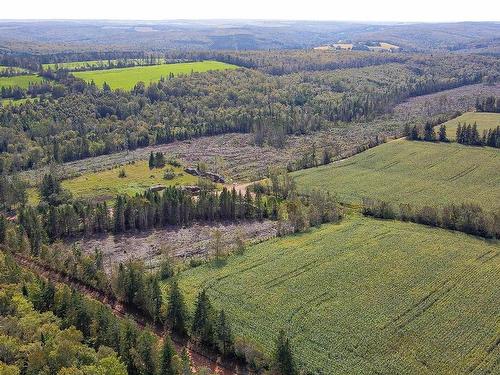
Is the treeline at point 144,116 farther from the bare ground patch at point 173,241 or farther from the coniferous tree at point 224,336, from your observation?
the coniferous tree at point 224,336

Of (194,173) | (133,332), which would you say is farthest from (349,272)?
(194,173)

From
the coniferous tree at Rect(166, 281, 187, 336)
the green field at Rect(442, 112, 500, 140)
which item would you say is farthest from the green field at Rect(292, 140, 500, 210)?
the coniferous tree at Rect(166, 281, 187, 336)

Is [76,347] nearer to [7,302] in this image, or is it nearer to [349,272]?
[7,302]

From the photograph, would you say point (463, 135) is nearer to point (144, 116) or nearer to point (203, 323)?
point (144, 116)

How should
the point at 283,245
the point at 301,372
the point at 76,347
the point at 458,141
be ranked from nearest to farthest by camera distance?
the point at 76,347, the point at 301,372, the point at 283,245, the point at 458,141

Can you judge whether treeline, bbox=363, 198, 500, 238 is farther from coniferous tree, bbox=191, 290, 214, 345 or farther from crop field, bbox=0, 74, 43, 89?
crop field, bbox=0, 74, 43, 89
